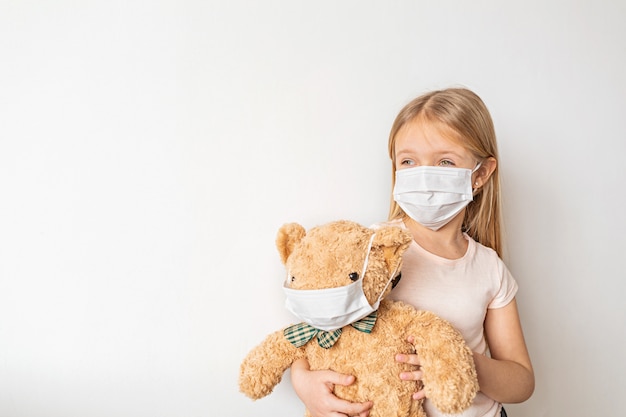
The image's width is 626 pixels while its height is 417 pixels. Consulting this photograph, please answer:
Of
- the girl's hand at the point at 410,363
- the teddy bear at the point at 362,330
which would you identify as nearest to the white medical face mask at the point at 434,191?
A: the teddy bear at the point at 362,330

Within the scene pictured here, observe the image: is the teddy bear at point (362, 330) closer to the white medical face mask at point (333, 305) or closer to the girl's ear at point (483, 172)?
the white medical face mask at point (333, 305)

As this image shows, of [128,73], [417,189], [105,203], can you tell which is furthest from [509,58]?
[105,203]

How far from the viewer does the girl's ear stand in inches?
49.4

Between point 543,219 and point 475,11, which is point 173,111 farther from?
point 543,219

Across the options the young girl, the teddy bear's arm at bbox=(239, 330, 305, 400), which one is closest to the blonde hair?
the young girl

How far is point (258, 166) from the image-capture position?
128 centimetres

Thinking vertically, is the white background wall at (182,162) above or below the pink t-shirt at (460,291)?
above

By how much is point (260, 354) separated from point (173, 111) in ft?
1.91

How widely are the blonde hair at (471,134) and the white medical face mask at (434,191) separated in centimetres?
9

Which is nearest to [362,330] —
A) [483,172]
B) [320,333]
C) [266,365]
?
[320,333]

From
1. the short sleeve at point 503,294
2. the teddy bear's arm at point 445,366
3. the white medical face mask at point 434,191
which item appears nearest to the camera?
the teddy bear's arm at point 445,366

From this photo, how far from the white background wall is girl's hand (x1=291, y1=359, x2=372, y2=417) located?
0.91ft

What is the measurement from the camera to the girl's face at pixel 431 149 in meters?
1.18

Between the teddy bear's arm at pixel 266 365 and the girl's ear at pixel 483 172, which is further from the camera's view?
the girl's ear at pixel 483 172
